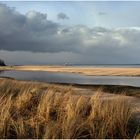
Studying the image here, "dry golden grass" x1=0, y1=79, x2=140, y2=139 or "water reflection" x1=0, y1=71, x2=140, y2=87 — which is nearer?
"dry golden grass" x1=0, y1=79, x2=140, y2=139

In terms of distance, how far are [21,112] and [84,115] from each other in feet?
6.05

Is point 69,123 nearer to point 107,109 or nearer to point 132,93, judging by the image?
point 107,109

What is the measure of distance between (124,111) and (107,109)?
0.45 meters

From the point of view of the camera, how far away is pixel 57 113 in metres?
9.38

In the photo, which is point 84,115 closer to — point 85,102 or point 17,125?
point 85,102

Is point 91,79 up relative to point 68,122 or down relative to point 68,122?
down

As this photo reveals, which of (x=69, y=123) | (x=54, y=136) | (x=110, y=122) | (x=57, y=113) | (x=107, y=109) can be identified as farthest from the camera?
(x=57, y=113)

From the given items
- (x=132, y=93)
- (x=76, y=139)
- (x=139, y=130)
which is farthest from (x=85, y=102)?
(x=132, y=93)

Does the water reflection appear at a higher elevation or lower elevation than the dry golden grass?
lower

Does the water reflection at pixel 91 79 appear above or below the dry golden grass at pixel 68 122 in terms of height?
below

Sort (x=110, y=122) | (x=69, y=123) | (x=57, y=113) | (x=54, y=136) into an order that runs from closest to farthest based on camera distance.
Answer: (x=54, y=136) < (x=69, y=123) < (x=110, y=122) < (x=57, y=113)

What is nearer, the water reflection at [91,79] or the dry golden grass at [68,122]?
the dry golden grass at [68,122]

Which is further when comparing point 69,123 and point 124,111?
point 124,111

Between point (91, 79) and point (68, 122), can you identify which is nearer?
point (68, 122)
